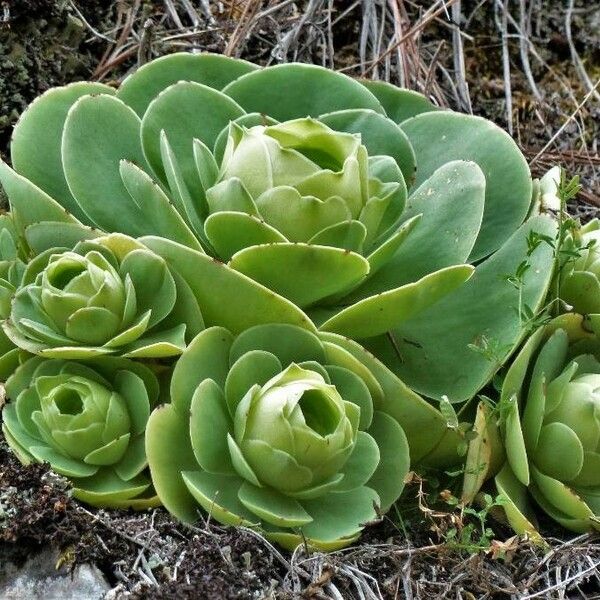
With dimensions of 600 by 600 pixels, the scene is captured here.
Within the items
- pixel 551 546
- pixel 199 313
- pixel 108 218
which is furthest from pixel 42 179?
pixel 551 546

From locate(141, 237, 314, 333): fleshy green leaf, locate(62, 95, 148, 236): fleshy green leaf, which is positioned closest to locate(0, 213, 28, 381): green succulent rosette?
locate(62, 95, 148, 236): fleshy green leaf

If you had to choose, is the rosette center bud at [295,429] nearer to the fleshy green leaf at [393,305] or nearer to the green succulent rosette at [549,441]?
the fleshy green leaf at [393,305]

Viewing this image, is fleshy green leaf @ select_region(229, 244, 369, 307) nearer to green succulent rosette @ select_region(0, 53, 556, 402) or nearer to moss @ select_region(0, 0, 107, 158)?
green succulent rosette @ select_region(0, 53, 556, 402)

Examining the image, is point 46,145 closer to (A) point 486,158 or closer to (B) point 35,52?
(B) point 35,52

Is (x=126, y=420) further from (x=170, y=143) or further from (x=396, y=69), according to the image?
(x=396, y=69)

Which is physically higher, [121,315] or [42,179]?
[42,179]

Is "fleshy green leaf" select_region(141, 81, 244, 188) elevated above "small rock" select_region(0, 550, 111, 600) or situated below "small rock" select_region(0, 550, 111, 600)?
above

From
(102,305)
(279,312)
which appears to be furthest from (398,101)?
(102,305)
